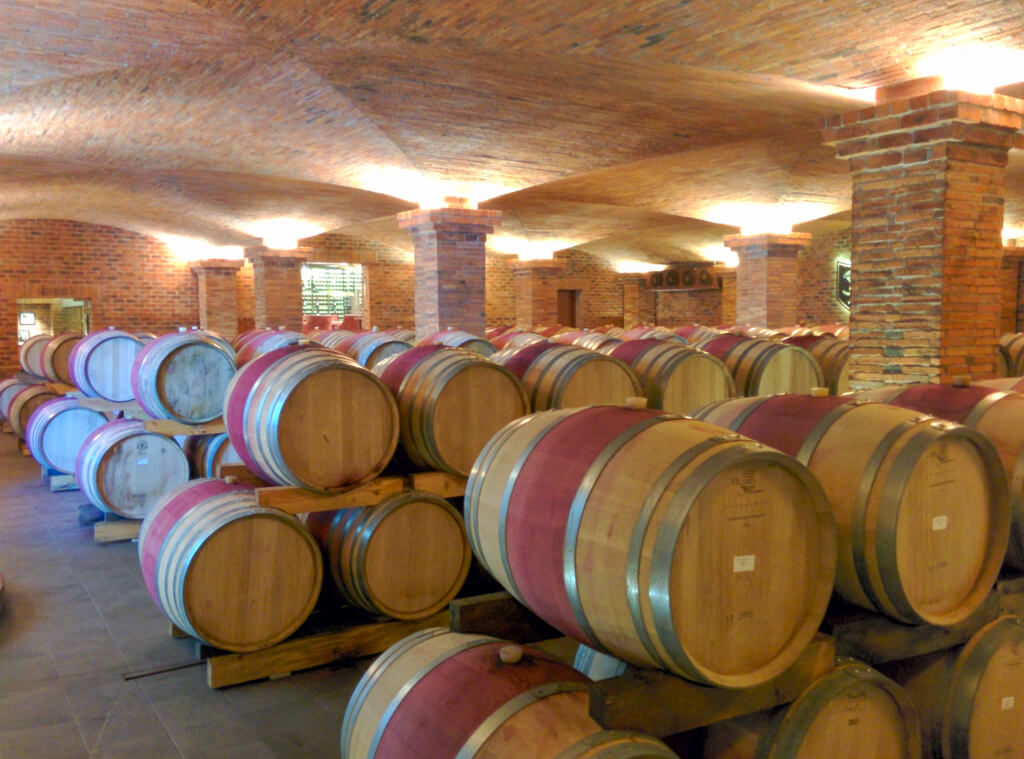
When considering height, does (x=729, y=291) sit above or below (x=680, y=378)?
above

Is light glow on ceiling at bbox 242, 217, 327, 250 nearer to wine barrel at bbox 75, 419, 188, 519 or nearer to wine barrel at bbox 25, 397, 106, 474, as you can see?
wine barrel at bbox 25, 397, 106, 474

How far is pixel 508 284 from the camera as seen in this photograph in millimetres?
24328

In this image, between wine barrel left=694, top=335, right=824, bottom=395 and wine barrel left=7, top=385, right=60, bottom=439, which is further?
wine barrel left=7, top=385, right=60, bottom=439

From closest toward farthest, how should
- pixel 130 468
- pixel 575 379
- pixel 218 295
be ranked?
pixel 575 379
pixel 130 468
pixel 218 295

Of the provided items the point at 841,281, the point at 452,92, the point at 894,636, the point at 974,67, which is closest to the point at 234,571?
the point at 894,636

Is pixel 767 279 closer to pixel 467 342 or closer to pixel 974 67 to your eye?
pixel 974 67

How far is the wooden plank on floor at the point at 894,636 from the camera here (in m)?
2.51

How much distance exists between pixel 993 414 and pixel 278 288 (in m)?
16.0

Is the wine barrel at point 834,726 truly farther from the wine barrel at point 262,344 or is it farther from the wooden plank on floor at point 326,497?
the wine barrel at point 262,344

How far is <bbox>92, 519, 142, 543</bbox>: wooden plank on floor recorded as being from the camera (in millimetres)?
6891

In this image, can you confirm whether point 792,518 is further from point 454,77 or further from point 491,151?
point 491,151

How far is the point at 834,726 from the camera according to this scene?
93.6 inches

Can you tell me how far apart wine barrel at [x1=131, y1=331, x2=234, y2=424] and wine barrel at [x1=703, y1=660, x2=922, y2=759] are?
4644 millimetres

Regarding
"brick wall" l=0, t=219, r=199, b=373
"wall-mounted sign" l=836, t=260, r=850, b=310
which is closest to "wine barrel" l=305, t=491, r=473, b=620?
"brick wall" l=0, t=219, r=199, b=373
